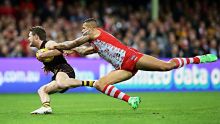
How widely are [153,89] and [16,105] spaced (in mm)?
8470

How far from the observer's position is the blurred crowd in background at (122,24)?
24203 millimetres

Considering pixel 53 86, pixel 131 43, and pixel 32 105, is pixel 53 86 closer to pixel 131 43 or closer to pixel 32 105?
pixel 32 105

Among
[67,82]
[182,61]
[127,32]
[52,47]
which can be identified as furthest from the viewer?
[127,32]

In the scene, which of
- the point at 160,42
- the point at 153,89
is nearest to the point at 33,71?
the point at 153,89

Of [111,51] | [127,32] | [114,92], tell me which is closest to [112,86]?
[114,92]

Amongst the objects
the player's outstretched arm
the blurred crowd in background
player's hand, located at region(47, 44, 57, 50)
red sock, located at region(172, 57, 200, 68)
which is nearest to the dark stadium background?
the blurred crowd in background

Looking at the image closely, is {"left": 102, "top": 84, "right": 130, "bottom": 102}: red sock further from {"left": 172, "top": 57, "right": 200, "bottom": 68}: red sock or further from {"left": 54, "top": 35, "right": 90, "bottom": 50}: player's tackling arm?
{"left": 172, "top": 57, "right": 200, "bottom": 68}: red sock

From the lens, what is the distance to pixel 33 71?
2214 cm

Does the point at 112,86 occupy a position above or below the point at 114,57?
below

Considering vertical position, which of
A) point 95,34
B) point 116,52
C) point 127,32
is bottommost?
point 116,52

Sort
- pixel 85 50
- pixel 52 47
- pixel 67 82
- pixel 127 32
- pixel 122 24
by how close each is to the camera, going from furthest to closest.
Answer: pixel 122 24 < pixel 127 32 < pixel 85 50 < pixel 67 82 < pixel 52 47

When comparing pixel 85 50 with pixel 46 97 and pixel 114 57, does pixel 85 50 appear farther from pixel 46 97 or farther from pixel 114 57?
pixel 46 97

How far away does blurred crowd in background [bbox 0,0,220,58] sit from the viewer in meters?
24.2

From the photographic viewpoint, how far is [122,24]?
2689 cm
